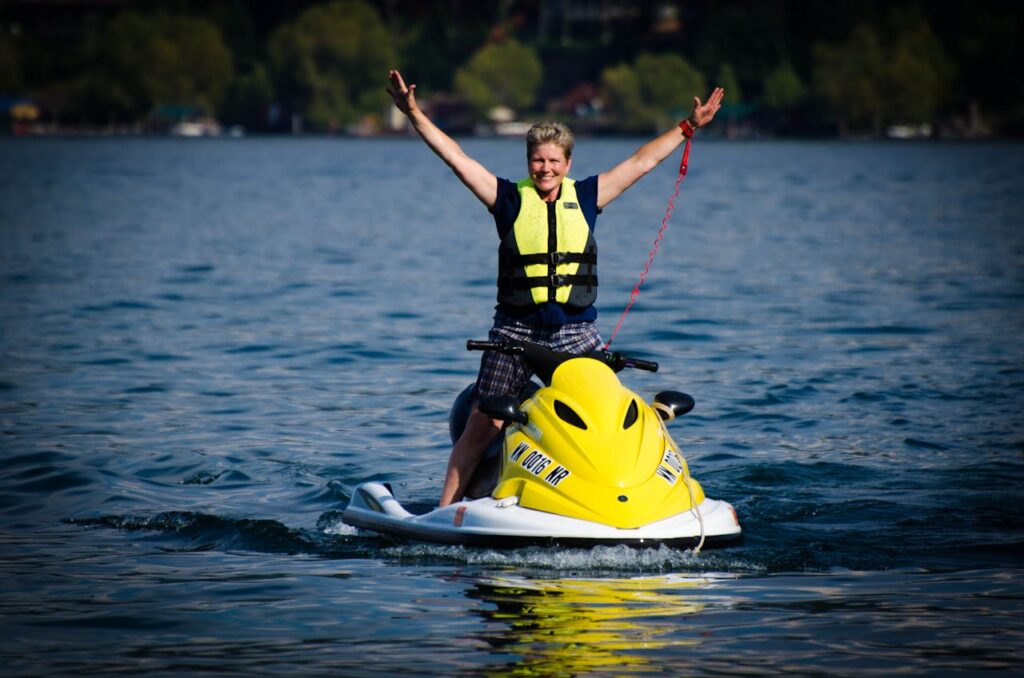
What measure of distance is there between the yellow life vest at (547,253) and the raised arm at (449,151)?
0.56 ft

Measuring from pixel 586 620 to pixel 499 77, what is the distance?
574 ft

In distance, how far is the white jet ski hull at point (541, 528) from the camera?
813cm

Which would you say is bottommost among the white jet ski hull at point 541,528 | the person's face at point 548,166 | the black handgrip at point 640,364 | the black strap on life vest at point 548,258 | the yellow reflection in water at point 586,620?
the yellow reflection in water at point 586,620

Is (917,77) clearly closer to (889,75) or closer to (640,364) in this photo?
(889,75)

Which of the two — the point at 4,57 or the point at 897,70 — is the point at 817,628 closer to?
the point at 897,70

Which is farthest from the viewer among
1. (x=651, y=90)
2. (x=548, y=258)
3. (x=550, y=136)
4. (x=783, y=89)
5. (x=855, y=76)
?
(x=651, y=90)

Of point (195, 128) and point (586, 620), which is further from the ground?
point (195, 128)

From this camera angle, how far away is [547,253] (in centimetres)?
862

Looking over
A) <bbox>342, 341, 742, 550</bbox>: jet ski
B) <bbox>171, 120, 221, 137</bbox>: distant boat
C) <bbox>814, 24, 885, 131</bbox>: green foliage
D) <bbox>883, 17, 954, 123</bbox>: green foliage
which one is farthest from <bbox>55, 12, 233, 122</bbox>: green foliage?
<bbox>342, 341, 742, 550</bbox>: jet ski

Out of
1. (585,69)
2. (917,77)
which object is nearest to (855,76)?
(917,77)

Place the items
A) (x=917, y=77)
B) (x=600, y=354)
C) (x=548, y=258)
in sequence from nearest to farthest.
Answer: (x=548, y=258) < (x=600, y=354) < (x=917, y=77)

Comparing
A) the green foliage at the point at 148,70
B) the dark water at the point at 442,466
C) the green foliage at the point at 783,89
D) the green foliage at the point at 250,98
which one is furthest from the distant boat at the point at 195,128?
the dark water at the point at 442,466

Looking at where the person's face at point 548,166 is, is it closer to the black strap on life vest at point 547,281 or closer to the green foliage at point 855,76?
the black strap on life vest at point 547,281

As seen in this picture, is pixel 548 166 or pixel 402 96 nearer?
pixel 548 166
